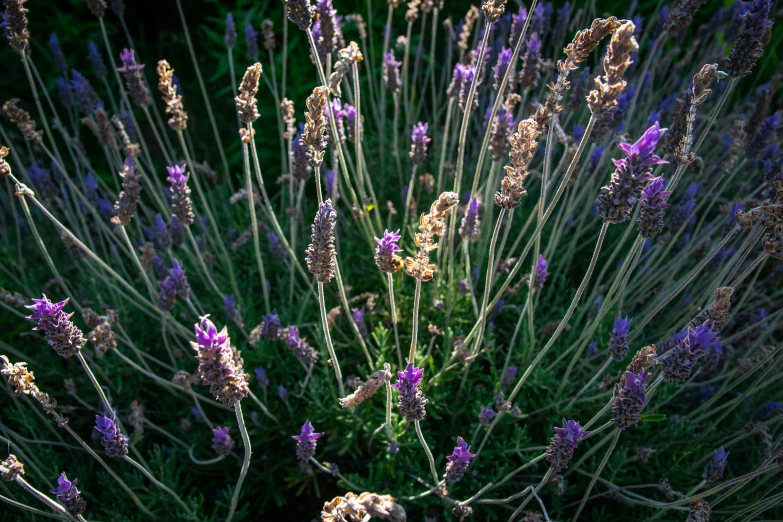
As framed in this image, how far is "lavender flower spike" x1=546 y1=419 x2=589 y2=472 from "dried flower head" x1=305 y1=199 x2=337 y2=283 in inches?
25.9

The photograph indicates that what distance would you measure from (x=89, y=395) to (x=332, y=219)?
1565mm

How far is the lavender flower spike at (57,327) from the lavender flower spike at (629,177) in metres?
1.24

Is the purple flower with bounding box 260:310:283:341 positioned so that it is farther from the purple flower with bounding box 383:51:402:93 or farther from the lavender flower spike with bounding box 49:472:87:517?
the purple flower with bounding box 383:51:402:93

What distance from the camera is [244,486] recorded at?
2146 mm

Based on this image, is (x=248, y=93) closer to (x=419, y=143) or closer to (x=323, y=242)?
(x=323, y=242)

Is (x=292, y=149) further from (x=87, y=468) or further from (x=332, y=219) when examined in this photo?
(x=87, y=468)

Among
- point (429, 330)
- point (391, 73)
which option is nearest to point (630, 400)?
point (429, 330)

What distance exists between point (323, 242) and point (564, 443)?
2.40ft

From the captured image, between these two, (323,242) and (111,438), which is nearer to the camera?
(323,242)

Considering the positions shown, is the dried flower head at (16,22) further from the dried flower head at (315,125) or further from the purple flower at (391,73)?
the purple flower at (391,73)

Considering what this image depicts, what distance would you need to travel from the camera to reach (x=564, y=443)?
1.39m

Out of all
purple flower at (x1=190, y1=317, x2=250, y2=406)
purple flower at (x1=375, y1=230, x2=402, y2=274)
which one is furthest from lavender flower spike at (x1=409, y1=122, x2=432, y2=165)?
purple flower at (x1=190, y1=317, x2=250, y2=406)

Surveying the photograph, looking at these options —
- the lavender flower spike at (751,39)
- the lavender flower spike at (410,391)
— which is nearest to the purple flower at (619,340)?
the lavender flower spike at (410,391)

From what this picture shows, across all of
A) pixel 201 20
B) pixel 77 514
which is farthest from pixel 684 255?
pixel 201 20
